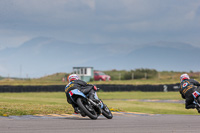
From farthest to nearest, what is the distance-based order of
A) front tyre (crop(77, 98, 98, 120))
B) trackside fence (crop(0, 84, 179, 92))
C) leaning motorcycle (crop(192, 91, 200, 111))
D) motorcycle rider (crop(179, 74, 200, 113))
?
trackside fence (crop(0, 84, 179, 92))
motorcycle rider (crop(179, 74, 200, 113))
leaning motorcycle (crop(192, 91, 200, 111))
front tyre (crop(77, 98, 98, 120))

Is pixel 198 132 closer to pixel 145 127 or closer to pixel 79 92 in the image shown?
pixel 145 127

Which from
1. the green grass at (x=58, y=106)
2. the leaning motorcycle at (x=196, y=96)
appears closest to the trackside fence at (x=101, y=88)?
the green grass at (x=58, y=106)

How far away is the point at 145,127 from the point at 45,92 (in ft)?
108

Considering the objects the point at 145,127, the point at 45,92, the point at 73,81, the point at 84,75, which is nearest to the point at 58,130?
the point at 145,127

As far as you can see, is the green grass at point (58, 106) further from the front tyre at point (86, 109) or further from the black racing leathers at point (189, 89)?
the black racing leathers at point (189, 89)

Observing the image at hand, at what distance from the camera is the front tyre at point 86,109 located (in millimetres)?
10016

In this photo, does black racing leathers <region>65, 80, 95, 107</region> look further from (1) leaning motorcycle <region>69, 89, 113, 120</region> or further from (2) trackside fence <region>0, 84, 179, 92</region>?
(2) trackside fence <region>0, 84, 179, 92</region>

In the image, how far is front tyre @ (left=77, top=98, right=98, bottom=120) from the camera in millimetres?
10016

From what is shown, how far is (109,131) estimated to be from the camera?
7.38 meters

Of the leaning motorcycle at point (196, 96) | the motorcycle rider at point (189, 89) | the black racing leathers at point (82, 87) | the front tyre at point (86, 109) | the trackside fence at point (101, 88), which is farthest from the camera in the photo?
the trackside fence at point (101, 88)

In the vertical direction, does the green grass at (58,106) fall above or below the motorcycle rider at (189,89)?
below

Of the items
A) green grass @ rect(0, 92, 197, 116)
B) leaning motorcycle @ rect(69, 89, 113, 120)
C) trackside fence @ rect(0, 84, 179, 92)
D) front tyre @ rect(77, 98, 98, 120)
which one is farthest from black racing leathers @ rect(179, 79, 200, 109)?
trackside fence @ rect(0, 84, 179, 92)

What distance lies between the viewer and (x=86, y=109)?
397 inches

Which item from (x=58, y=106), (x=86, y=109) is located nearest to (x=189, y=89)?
(x=86, y=109)
